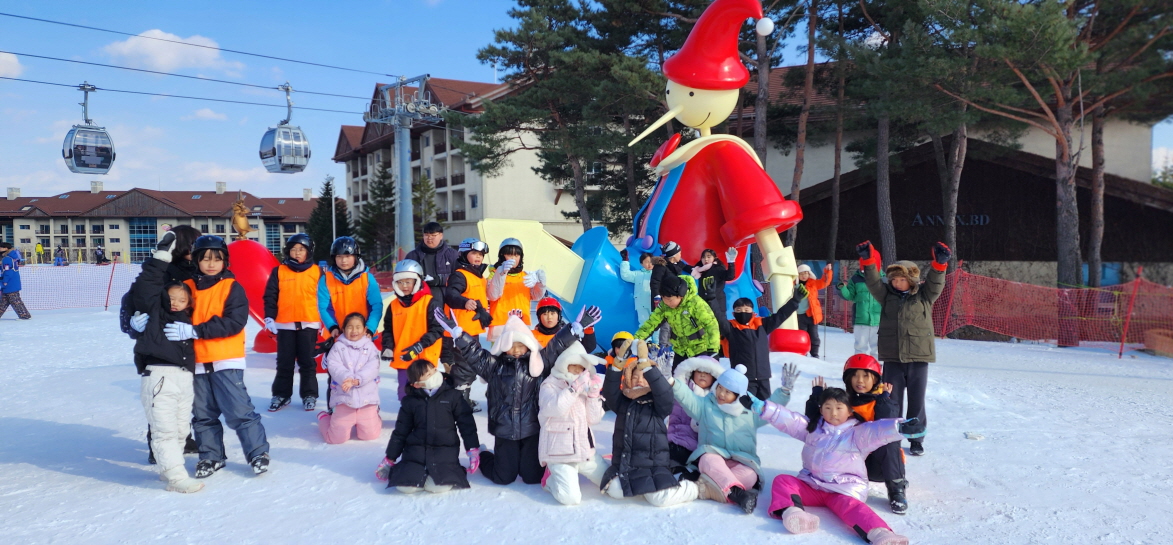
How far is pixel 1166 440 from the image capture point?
523 cm

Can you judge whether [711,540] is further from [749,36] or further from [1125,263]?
[1125,263]

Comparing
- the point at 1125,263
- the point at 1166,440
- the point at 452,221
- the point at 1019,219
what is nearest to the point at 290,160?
the point at 1166,440

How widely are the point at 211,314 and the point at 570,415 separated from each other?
2.19 meters

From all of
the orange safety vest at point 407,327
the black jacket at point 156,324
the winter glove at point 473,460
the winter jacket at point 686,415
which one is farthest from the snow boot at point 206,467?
the winter jacket at point 686,415

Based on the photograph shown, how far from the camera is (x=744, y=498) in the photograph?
12.3 feet

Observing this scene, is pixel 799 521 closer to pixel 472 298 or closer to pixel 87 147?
pixel 472 298

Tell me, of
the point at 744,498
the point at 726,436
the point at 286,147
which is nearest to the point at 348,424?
the point at 726,436

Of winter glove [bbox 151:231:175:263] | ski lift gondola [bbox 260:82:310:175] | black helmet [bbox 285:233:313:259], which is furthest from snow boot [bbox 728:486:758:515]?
ski lift gondola [bbox 260:82:310:175]

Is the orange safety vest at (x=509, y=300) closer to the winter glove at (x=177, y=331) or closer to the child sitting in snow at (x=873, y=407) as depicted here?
the winter glove at (x=177, y=331)

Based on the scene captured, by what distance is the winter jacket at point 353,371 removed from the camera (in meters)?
4.98

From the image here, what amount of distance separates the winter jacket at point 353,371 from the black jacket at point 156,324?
43.0 inches

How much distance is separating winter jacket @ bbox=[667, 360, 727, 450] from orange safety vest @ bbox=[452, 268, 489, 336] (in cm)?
189

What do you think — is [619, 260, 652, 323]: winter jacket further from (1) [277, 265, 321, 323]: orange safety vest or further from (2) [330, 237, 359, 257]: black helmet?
(1) [277, 265, 321, 323]: orange safety vest

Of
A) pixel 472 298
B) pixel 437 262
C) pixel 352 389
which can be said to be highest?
pixel 437 262
